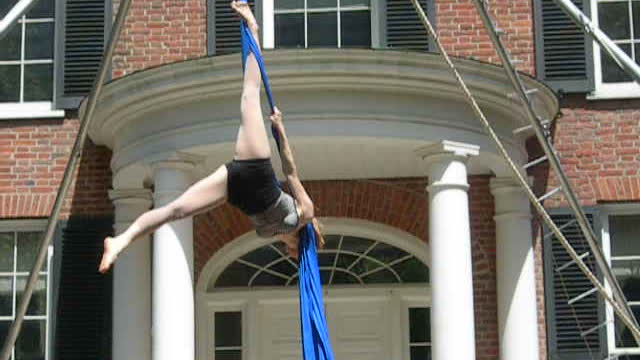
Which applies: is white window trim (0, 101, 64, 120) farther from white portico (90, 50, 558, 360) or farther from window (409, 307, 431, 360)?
window (409, 307, 431, 360)

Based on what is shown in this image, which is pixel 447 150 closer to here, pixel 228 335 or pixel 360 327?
pixel 360 327

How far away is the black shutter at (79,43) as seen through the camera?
14.1 metres

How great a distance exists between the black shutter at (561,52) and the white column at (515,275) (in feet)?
4.09

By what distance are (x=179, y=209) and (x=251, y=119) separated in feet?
1.82

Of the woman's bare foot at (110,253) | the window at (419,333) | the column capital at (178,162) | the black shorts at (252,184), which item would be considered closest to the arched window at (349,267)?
the window at (419,333)

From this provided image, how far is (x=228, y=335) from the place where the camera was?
1426 cm

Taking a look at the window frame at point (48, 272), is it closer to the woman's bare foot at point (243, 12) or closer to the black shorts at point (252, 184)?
the woman's bare foot at point (243, 12)

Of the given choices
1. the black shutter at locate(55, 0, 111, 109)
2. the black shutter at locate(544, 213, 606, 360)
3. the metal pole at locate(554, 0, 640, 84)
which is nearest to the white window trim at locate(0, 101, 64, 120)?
the black shutter at locate(55, 0, 111, 109)

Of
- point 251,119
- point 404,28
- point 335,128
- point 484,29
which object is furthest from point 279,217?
point 484,29

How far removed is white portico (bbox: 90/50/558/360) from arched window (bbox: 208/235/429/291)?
1908mm

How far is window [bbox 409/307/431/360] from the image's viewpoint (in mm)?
14133

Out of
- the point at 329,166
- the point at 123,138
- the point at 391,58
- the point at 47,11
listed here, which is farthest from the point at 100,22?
the point at 391,58

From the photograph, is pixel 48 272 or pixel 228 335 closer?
pixel 48 272

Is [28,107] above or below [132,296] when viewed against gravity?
above
